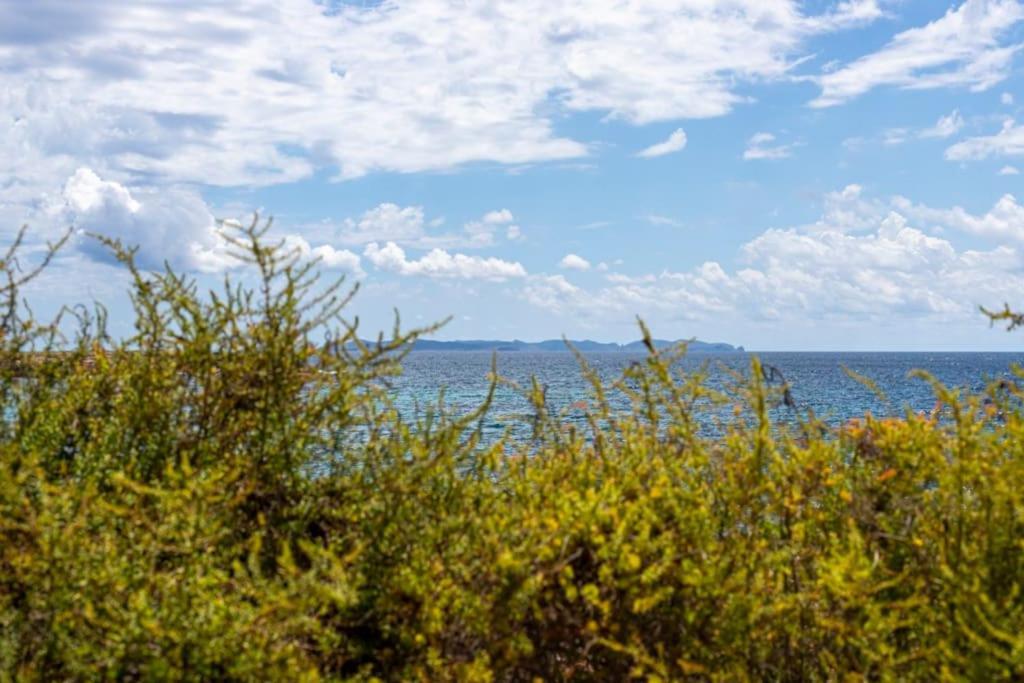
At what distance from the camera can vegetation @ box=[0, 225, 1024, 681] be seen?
5453 millimetres

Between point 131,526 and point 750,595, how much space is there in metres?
3.38

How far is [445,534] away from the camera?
614 cm

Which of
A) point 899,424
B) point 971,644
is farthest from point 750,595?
point 899,424

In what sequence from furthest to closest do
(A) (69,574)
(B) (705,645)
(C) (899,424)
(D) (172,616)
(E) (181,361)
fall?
(C) (899,424)
(E) (181,361)
(B) (705,645)
(A) (69,574)
(D) (172,616)

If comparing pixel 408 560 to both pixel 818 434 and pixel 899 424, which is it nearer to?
pixel 818 434

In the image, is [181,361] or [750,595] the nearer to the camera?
[750,595]

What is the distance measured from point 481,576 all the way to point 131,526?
193cm

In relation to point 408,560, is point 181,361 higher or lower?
higher

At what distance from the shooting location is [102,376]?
24.6 ft

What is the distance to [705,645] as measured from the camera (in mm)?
5930

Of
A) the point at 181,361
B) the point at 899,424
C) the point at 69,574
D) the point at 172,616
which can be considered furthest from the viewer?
the point at 899,424

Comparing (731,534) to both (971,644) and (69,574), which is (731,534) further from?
(69,574)

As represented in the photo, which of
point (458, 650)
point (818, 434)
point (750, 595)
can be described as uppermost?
point (818, 434)

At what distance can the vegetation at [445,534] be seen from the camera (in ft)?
17.9
